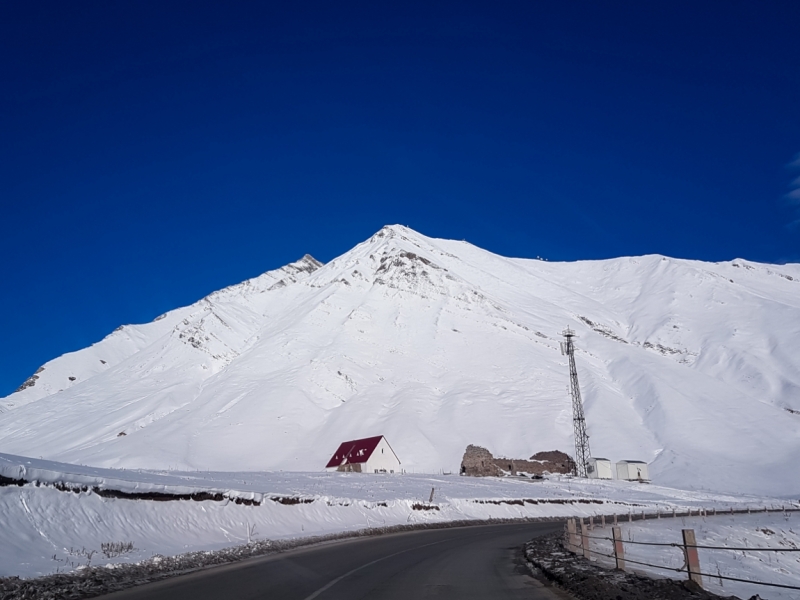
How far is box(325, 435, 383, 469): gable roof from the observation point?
7456 cm

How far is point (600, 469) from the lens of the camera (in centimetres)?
7712

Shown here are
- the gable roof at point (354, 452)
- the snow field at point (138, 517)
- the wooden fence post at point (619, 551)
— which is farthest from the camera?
the gable roof at point (354, 452)

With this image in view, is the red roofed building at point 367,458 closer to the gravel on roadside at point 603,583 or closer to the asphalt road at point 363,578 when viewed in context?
the asphalt road at point 363,578

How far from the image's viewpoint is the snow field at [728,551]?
49.1ft

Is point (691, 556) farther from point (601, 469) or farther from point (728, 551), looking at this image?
point (601, 469)

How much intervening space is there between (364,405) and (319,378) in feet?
43.7

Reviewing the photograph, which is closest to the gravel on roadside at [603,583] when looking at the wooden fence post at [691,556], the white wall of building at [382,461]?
the wooden fence post at [691,556]

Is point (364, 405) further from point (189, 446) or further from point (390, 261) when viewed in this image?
point (390, 261)

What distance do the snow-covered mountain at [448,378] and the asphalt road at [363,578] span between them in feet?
210

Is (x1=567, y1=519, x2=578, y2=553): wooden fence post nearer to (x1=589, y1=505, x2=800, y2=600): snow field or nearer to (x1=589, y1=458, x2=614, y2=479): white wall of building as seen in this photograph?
(x1=589, y1=505, x2=800, y2=600): snow field

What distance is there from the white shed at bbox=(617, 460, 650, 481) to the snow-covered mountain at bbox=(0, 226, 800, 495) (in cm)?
245

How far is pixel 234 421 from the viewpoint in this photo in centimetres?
9775

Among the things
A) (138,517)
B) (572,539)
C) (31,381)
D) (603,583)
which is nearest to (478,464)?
(572,539)

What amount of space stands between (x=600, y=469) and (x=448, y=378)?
3995 cm
